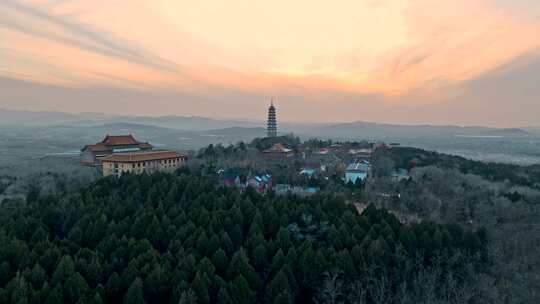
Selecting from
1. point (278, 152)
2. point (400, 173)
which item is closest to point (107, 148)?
point (278, 152)

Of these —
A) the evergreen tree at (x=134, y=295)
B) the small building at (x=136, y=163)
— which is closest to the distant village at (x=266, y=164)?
the small building at (x=136, y=163)

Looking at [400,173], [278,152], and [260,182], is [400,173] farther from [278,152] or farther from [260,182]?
[260,182]

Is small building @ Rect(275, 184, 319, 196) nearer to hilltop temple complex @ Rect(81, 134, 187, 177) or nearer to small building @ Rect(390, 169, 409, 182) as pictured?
hilltop temple complex @ Rect(81, 134, 187, 177)

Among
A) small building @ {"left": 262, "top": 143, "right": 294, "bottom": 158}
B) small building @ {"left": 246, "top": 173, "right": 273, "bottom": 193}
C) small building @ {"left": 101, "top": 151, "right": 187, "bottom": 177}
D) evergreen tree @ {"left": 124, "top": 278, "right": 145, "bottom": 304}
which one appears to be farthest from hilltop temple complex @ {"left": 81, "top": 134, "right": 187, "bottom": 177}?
evergreen tree @ {"left": 124, "top": 278, "right": 145, "bottom": 304}

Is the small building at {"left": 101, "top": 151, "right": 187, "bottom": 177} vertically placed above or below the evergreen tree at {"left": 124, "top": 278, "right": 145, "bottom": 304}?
above

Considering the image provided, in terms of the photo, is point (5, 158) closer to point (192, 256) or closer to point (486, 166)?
point (192, 256)

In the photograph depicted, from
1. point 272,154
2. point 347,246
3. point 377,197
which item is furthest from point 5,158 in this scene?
point 347,246
